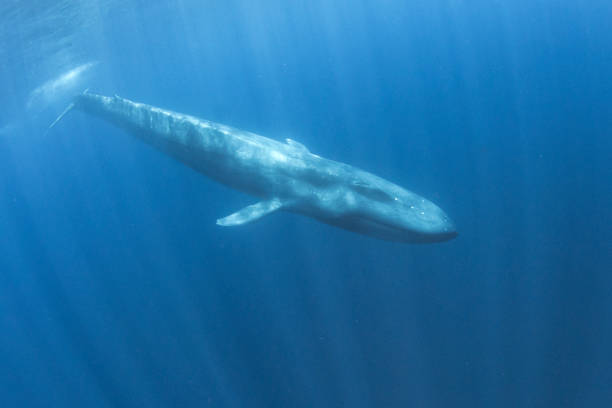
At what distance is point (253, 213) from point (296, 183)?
3.70 feet

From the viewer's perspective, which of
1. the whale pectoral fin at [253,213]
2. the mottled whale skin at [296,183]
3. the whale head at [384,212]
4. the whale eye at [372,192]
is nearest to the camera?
the whale head at [384,212]

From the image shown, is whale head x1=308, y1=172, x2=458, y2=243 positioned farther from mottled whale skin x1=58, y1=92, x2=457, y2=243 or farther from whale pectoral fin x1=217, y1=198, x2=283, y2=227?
whale pectoral fin x1=217, y1=198, x2=283, y2=227

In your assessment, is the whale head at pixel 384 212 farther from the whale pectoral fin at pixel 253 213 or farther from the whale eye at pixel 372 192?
the whale pectoral fin at pixel 253 213

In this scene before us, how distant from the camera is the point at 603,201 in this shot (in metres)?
12.6

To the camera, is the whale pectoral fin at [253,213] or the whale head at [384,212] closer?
the whale head at [384,212]

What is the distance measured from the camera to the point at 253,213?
27.2 feet

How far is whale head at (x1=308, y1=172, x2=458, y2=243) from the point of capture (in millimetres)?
6555

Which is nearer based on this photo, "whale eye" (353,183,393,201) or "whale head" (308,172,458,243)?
"whale head" (308,172,458,243)

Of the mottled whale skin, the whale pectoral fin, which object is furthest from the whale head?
the whale pectoral fin

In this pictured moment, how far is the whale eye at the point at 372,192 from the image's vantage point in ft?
23.7

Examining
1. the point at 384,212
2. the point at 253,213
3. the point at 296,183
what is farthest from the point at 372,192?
the point at 253,213

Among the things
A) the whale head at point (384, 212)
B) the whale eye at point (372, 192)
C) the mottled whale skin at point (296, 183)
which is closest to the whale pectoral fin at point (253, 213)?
the mottled whale skin at point (296, 183)

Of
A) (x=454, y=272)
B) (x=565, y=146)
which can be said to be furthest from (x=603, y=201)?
(x=454, y=272)

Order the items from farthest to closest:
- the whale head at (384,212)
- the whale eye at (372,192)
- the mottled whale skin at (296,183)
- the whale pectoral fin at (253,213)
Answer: the whale pectoral fin at (253,213) < the whale eye at (372,192) < the mottled whale skin at (296,183) < the whale head at (384,212)
